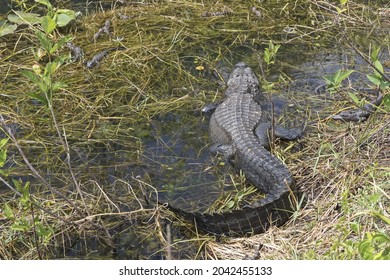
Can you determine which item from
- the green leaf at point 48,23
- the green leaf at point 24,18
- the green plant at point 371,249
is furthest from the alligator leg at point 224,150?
the green leaf at point 24,18

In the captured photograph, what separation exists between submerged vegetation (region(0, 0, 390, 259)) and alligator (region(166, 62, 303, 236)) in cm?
8

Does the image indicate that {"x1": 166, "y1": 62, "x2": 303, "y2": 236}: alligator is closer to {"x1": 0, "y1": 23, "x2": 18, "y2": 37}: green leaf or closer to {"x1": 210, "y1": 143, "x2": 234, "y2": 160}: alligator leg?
{"x1": 210, "y1": 143, "x2": 234, "y2": 160}: alligator leg

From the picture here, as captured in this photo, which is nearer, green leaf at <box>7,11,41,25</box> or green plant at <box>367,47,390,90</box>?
green plant at <box>367,47,390,90</box>

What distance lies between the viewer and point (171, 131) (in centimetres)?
529

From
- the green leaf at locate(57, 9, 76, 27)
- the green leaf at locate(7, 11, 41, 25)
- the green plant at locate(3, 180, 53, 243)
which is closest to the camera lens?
the green plant at locate(3, 180, 53, 243)

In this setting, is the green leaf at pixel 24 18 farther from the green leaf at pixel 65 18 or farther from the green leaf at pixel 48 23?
the green leaf at pixel 48 23

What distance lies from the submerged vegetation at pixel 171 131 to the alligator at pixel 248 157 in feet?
0.27

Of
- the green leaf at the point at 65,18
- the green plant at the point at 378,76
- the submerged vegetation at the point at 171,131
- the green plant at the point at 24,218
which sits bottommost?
the submerged vegetation at the point at 171,131

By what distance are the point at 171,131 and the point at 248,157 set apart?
34.0 inches

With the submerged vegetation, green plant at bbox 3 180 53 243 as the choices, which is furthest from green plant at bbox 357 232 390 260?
green plant at bbox 3 180 53 243

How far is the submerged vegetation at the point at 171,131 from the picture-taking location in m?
3.87

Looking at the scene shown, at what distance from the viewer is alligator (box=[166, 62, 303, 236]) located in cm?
399

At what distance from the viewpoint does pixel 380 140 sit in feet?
14.8

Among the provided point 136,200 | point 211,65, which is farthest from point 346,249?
point 211,65
